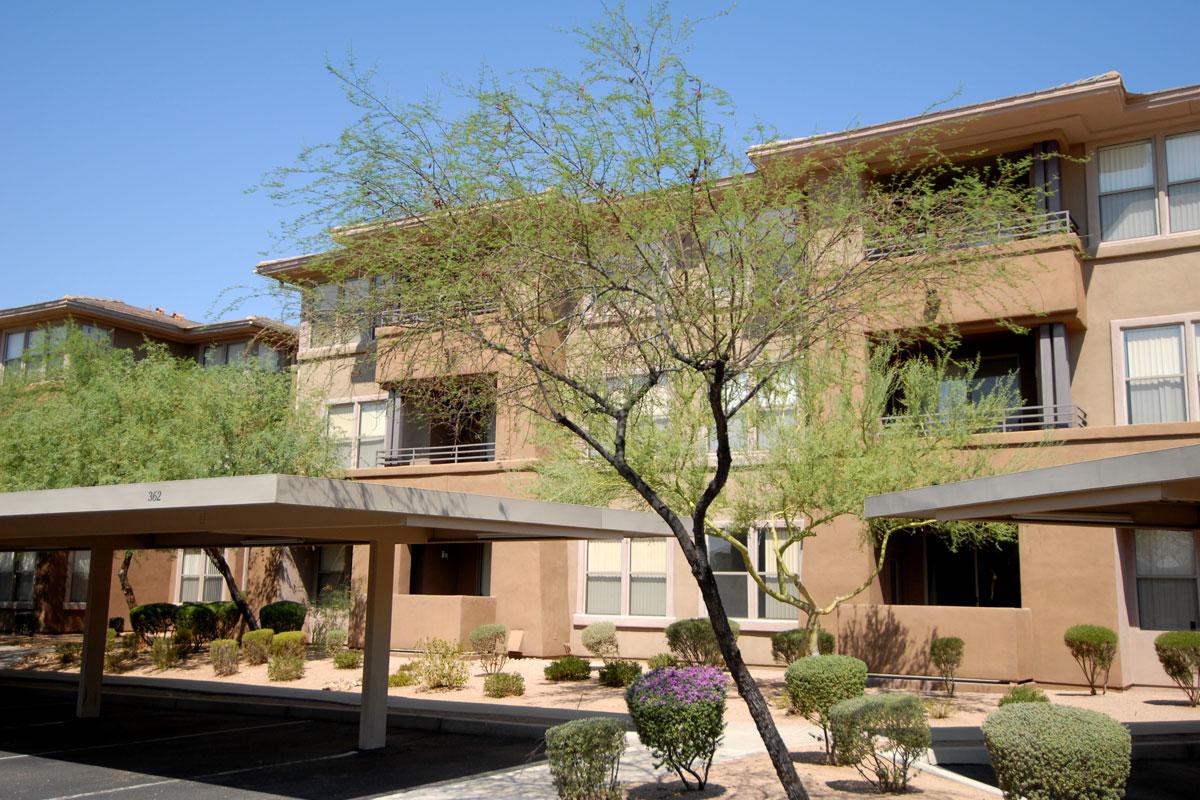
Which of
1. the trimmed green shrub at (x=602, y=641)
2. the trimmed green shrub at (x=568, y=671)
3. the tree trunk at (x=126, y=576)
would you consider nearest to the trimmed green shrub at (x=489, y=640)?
the trimmed green shrub at (x=602, y=641)

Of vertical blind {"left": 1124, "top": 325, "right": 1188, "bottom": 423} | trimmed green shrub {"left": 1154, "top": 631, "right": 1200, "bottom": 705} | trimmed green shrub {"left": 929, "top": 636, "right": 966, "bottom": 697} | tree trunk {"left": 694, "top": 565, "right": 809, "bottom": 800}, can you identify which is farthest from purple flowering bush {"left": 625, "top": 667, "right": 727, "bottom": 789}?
vertical blind {"left": 1124, "top": 325, "right": 1188, "bottom": 423}

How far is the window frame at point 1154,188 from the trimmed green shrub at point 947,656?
914 centimetres

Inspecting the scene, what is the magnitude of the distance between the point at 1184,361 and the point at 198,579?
29.5 m

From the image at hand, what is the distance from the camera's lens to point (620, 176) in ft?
35.0

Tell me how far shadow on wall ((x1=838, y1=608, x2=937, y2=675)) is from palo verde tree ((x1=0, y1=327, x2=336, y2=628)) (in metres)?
13.4

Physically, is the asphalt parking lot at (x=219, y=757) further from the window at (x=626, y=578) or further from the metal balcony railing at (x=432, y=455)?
the metal balcony railing at (x=432, y=455)

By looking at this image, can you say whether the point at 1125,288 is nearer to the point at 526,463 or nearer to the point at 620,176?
the point at 526,463

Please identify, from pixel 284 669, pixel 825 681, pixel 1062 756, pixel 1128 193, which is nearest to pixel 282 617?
pixel 284 669

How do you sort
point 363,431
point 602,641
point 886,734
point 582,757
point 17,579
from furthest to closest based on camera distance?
point 17,579
point 363,431
point 602,641
point 886,734
point 582,757

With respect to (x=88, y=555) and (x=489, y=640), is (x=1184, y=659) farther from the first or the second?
(x=88, y=555)

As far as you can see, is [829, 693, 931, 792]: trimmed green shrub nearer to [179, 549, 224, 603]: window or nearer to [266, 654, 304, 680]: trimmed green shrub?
[266, 654, 304, 680]: trimmed green shrub

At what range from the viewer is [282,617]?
28.8 metres

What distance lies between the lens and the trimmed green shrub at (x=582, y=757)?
9992mm

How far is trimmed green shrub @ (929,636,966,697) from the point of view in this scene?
19.9 meters
